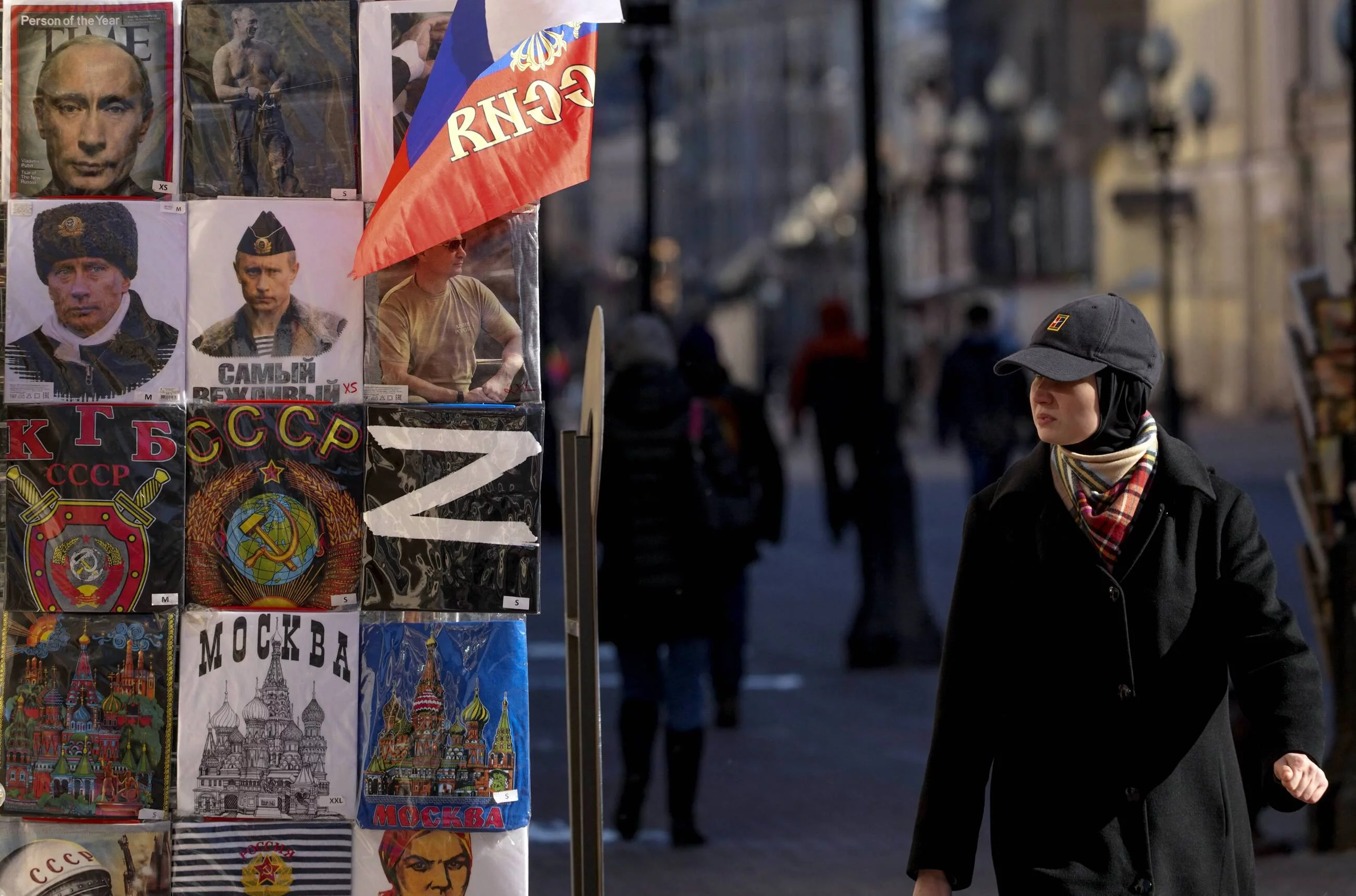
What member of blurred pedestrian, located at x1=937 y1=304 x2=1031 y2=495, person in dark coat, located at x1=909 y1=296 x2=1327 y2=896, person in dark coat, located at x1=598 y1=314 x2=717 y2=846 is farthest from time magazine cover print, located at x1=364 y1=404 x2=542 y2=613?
blurred pedestrian, located at x1=937 y1=304 x2=1031 y2=495

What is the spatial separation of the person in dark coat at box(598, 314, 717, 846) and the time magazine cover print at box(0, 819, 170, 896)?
3.71 meters

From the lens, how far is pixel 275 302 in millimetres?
4480

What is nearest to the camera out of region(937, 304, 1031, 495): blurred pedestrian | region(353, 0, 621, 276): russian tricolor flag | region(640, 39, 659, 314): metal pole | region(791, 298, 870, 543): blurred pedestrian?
region(353, 0, 621, 276): russian tricolor flag

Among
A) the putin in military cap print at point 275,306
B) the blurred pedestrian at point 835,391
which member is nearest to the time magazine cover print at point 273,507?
the putin in military cap print at point 275,306

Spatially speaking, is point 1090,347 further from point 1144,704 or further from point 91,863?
point 91,863

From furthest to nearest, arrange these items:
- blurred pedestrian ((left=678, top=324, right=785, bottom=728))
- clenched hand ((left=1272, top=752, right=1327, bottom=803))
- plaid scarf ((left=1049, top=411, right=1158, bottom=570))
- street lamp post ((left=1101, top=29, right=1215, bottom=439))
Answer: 1. street lamp post ((left=1101, top=29, right=1215, bottom=439))
2. blurred pedestrian ((left=678, top=324, right=785, bottom=728))
3. plaid scarf ((left=1049, top=411, right=1158, bottom=570))
4. clenched hand ((left=1272, top=752, right=1327, bottom=803))

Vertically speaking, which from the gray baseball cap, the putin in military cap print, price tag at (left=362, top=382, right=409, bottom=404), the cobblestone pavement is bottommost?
the cobblestone pavement

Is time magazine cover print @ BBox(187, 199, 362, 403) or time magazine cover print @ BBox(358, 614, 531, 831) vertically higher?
time magazine cover print @ BBox(187, 199, 362, 403)

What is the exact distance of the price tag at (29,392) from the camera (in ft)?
14.8

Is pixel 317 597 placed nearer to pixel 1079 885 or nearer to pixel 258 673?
pixel 258 673

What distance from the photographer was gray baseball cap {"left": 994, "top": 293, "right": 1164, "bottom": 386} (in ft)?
13.0

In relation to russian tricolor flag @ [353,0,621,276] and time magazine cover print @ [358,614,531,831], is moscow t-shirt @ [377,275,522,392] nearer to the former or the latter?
russian tricolor flag @ [353,0,621,276]

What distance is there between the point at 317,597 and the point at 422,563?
0.24 m

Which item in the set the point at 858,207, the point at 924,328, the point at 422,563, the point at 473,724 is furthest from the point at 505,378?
the point at 924,328
